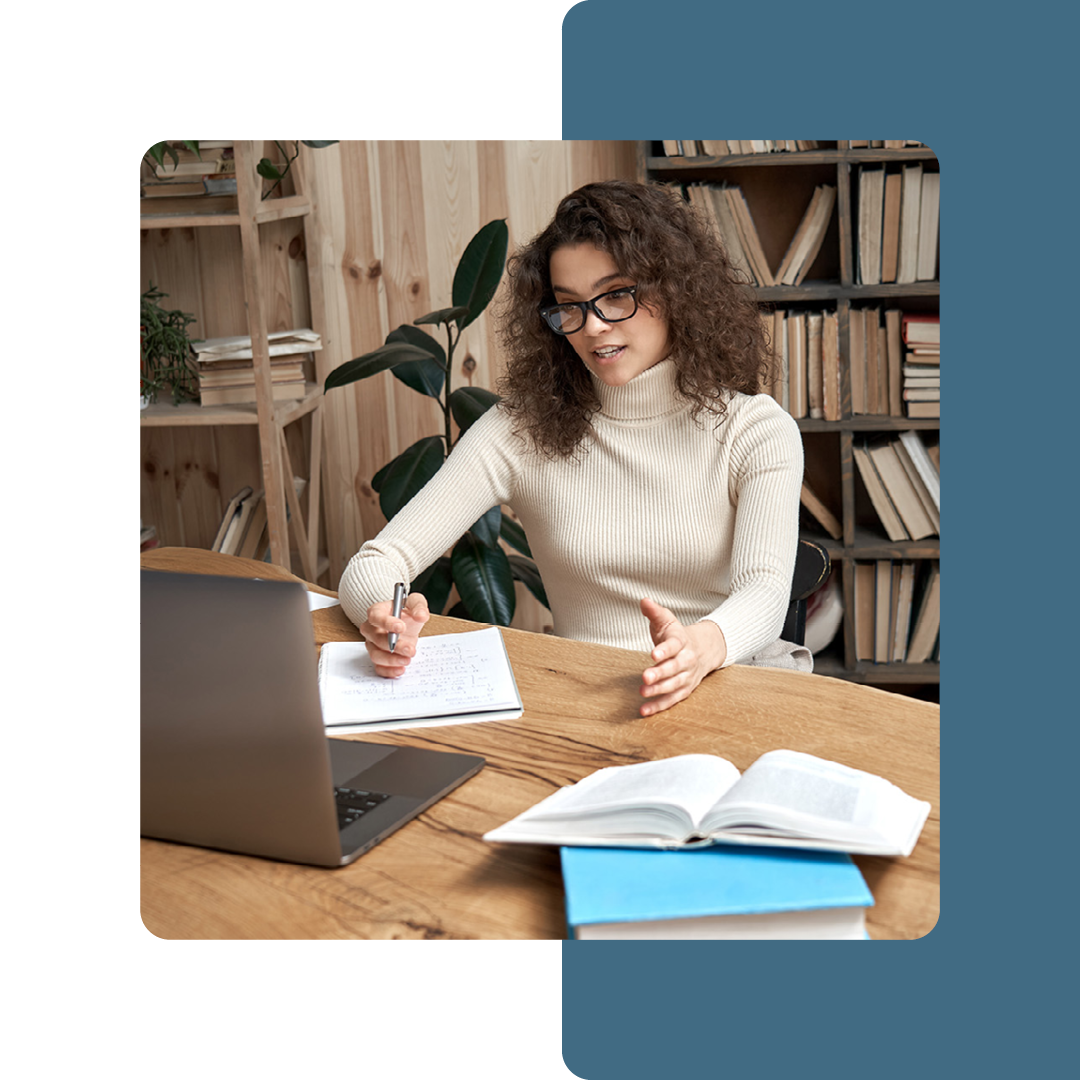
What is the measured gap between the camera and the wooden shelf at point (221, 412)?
1681 millimetres

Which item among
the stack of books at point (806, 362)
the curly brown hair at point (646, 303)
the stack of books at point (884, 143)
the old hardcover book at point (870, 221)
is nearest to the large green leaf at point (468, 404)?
the curly brown hair at point (646, 303)

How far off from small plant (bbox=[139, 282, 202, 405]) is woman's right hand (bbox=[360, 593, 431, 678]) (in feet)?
1.89

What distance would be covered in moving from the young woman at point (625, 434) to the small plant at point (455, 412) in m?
0.34

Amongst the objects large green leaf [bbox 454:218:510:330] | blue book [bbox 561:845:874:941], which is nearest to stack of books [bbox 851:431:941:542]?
blue book [bbox 561:845:874:941]

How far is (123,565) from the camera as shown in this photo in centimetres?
82

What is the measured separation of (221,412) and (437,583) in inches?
20.5

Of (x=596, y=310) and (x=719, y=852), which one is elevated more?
(x=596, y=310)

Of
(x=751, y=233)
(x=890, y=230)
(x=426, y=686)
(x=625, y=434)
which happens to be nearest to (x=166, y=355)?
(x=625, y=434)

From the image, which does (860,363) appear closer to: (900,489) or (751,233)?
(900,489)

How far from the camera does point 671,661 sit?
1.02 m

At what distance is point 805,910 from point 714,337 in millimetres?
1021

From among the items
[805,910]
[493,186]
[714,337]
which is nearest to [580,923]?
[805,910]

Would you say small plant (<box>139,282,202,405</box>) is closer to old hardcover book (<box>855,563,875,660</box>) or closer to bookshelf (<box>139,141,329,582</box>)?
bookshelf (<box>139,141,329,582</box>)
